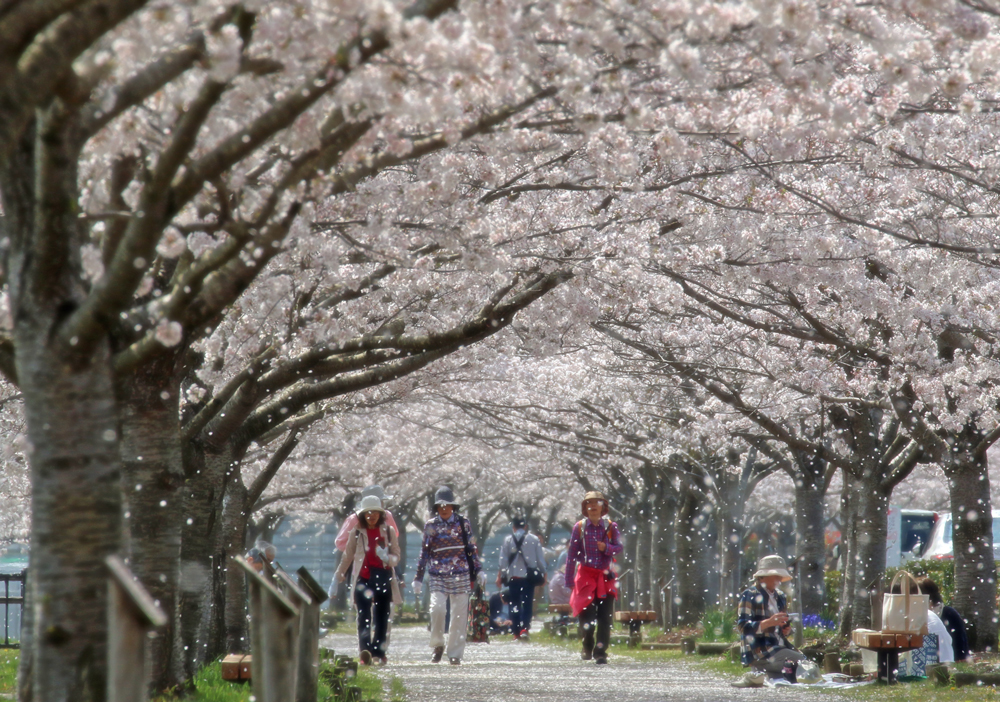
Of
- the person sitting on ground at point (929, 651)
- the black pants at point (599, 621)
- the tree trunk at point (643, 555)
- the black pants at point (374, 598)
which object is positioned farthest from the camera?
the tree trunk at point (643, 555)

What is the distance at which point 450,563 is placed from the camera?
12898 millimetres

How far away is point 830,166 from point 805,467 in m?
8.46

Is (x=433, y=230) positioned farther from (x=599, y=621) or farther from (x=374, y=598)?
(x=599, y=621)

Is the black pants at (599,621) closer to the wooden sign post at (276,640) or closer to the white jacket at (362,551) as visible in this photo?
the white jacket at (362,551)

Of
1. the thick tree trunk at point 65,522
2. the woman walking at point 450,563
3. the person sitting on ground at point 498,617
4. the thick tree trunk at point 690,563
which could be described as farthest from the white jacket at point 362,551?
the thick tree trunk at point 690,563

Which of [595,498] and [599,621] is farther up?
[595,498]

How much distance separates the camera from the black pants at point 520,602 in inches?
738

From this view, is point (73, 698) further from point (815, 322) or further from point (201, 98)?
point (815, 322)

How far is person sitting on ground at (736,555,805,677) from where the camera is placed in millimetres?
11109

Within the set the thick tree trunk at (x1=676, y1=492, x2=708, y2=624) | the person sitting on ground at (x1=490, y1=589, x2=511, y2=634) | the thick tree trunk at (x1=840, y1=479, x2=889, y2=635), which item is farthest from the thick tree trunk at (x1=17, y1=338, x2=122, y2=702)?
the thick tree trunk at (x1=676, y1=492, x2=708, y2=624)

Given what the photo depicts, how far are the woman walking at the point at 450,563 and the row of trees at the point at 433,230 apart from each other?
6.99 ft

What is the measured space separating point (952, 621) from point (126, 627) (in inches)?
461

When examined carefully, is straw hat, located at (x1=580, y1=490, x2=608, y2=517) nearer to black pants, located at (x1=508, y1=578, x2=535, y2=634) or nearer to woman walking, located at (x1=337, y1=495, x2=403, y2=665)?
woman walking, located at (x1=337, y1=495, x2=403, y2=665)

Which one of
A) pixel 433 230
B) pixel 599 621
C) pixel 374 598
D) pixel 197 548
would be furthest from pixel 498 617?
pixel 433 230
